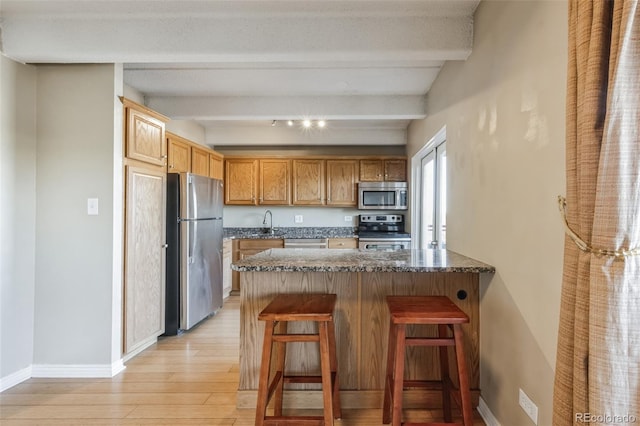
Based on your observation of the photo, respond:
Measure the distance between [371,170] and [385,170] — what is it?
0.20 metres

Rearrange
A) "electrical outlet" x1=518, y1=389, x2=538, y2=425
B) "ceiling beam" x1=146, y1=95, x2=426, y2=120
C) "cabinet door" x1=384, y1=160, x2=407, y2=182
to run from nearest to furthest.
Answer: "electrical outlet" x1=518, y1=389, x2=538, y2=425, "ceiling beam" x1=146, y1=95, x2=426, y2=120, "cabinet door" x1=384, y1=160, x2=407, y2=182

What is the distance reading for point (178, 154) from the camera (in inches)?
146

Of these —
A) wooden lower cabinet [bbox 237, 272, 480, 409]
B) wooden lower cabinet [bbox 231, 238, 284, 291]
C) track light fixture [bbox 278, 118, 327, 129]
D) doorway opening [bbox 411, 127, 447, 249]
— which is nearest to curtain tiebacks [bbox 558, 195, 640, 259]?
wooden lower cabinet [bbox 237, 272, 480, 409]

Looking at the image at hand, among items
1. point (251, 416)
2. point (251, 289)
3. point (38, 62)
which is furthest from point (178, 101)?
point (251, 416)

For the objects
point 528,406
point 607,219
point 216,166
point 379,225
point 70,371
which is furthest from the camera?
point 379,225

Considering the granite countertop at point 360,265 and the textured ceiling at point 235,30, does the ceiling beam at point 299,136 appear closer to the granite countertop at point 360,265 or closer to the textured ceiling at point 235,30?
the textured ceiling at point 235,30

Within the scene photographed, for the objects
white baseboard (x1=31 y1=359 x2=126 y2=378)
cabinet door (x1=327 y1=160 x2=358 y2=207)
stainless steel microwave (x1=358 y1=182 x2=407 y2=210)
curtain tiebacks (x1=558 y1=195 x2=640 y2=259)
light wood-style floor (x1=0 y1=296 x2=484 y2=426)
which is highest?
cabinet door (x1=327 y1=160 x2=358 y2=207)

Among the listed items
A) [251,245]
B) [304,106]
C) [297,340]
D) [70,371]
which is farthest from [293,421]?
[251,245]

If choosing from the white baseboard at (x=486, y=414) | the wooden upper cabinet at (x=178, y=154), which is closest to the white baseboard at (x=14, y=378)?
the wooden upper cabinet at (x=178, y=154)

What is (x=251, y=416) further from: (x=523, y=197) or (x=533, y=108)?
(x=533, y=108)

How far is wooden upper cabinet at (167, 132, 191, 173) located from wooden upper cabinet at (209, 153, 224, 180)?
2.03ft

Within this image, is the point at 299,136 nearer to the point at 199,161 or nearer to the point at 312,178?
the point at 312,178

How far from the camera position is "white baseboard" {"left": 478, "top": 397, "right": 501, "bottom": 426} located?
1.81 metres

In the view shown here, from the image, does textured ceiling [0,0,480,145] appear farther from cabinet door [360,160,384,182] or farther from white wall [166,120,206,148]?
cabinet door [360,160,384,182]
